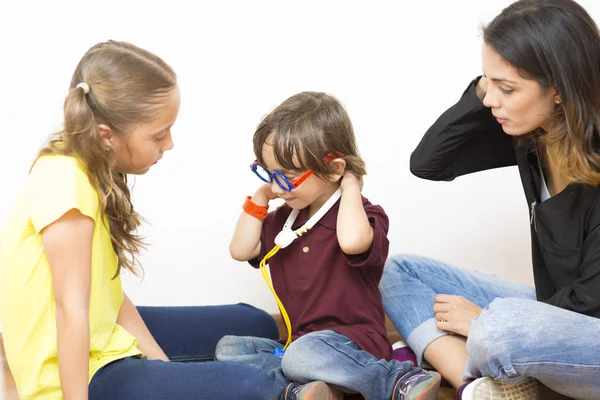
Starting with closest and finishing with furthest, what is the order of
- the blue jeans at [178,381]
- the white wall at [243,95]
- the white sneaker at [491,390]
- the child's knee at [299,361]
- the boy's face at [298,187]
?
1. the blue jeans at [178,381]
2. the white sneaker at [491,390]
3. the child's knee at [299,361]
4. the boy's face at [298,187]
5. the white wall at [243,95]

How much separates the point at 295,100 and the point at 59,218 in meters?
0.62

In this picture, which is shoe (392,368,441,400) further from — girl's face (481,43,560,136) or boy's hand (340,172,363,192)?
girl's face (481,43,560,136)

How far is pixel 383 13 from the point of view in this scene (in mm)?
2129

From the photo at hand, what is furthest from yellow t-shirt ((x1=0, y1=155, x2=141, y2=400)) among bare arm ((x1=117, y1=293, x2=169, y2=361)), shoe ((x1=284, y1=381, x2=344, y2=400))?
shoe ((x1=284, y1=381, x2=344, y2=400))

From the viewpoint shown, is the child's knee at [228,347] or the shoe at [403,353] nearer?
the child's knee at [228,347]

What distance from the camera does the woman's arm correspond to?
5.31 feet

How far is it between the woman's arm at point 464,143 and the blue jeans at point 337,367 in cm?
45

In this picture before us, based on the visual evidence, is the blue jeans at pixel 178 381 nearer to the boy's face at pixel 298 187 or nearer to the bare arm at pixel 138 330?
the bare arm at pixel 138 330

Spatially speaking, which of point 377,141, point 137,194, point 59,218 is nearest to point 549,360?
point 59,218

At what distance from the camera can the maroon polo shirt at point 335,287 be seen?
5.17 feet

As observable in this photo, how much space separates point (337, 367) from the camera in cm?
146

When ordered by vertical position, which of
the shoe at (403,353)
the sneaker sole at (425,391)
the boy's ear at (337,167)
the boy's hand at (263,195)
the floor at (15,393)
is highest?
the boy's ear at (337,167)

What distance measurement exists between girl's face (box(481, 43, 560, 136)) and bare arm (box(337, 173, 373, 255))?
0.33m

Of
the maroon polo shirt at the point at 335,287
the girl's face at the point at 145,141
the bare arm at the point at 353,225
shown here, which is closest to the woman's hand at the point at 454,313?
the maroon polo shirt at the point at 335,287
